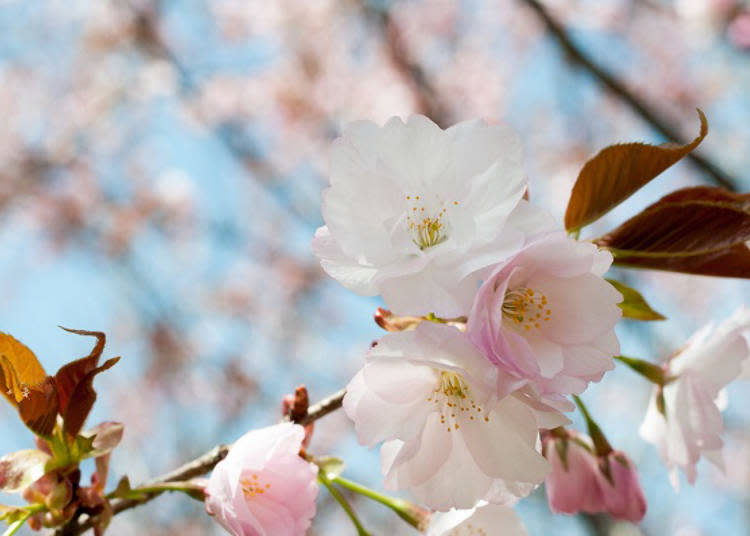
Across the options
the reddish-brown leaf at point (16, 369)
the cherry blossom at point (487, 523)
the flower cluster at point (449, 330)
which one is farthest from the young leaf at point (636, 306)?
the reddish-brown leaf at point (16, 369)

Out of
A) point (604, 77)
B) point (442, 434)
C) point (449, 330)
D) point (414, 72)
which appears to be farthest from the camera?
point (414, 72)

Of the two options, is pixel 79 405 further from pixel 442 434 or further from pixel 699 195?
pixel 699 195

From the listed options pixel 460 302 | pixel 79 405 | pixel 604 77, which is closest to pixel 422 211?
pixel 460 302

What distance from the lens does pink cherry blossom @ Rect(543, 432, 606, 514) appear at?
2.71 feet

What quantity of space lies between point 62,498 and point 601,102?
621 centimetres

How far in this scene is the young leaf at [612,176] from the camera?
666mm

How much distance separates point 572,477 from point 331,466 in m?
0.31

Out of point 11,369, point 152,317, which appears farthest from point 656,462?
point 11,369

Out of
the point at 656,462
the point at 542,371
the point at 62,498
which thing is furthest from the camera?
the point at 656,462

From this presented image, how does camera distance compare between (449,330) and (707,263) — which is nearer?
(449,330)

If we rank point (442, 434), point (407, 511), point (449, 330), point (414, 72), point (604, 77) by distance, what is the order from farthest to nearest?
point (414, 72) → point (604, 77) → point (407, 511) → point (442, 434) → point (449, 330)

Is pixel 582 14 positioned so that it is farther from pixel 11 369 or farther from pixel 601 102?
pixel 11 369

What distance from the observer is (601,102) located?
242 inches

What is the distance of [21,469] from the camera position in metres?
0.65
